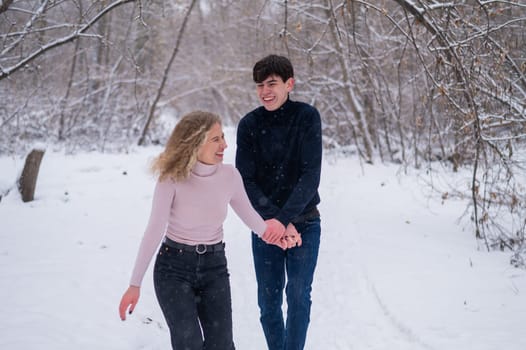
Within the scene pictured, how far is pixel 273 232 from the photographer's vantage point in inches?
117

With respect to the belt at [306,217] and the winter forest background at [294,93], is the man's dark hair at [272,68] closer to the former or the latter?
the belt at [306,217]

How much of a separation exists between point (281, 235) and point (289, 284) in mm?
394

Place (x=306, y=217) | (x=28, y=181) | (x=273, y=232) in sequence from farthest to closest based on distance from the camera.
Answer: (x=28, y=181), (x=306, y=217), (x=273, y=232)

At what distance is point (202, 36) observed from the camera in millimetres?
27109

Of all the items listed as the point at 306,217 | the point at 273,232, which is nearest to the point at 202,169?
the point at 273,232

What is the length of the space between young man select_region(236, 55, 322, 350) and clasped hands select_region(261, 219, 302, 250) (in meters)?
0.08

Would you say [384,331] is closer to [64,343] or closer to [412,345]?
[412,345]

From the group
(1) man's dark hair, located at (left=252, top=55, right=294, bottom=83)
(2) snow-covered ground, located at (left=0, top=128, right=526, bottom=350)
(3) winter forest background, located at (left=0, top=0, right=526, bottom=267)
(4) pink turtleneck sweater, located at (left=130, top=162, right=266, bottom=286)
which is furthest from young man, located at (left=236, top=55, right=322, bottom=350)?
(3) winter forest background, located at (left=0, top=0, right=526, bottom=267)

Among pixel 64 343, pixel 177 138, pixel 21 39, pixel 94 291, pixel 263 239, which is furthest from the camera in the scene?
pixel 21 39

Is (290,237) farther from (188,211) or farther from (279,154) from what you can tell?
(188,211)

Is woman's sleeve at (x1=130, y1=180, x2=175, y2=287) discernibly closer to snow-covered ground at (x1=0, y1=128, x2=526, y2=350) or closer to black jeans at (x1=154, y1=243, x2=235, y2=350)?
black jeans at (x1=154, y1=243, x2=235, y2=350)

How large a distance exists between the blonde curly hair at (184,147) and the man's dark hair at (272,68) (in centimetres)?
56

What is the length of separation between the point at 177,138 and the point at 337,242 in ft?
16.6

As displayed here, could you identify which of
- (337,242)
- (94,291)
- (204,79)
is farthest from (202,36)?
(94,291)
